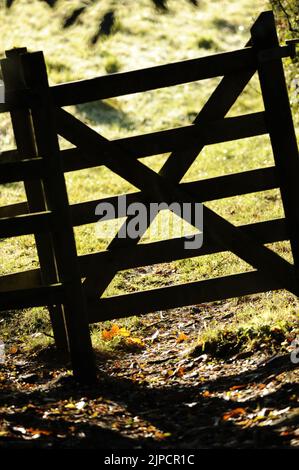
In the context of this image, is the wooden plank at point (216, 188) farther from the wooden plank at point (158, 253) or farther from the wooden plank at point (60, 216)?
the wooden plank at point (60, 216)

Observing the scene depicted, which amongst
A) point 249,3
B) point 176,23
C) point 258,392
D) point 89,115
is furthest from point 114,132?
point 258,392

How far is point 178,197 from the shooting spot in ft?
19.4

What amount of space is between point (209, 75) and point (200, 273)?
3.11 metres

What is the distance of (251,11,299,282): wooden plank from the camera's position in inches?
227

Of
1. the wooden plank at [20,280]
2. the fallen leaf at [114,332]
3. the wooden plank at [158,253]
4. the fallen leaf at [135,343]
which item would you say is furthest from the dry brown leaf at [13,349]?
the wooden plank at [158,253]

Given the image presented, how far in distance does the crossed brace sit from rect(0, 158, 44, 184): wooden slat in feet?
1.07

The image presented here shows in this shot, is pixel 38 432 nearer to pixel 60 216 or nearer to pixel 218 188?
pixel 60 216

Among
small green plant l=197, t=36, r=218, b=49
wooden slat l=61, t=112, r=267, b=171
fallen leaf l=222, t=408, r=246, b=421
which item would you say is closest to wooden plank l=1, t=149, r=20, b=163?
wooden slat l=61, t=112, r=267, b=171

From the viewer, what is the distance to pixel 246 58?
5.82m

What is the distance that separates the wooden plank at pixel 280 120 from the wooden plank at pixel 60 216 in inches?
63.6

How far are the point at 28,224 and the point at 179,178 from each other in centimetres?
120

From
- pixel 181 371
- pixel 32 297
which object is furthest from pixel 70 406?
pixel 181 371

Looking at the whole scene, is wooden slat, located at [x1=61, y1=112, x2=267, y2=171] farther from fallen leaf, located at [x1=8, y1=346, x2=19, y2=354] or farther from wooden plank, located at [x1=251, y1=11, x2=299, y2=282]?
fallen leaf, located at [x1=8, y1=346, x2=19, y2=354]

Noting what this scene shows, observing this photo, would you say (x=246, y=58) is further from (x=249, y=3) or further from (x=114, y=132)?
(x=249, y=3)
